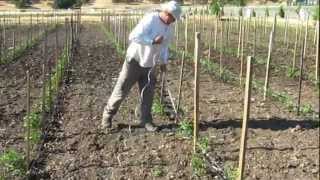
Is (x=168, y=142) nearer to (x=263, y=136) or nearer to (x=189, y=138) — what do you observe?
(x=189, y=138)

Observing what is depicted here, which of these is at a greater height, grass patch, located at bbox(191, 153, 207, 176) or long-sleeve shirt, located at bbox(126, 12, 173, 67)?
long-sleeve shirt, located at bbox(126, 12, 173, 67)

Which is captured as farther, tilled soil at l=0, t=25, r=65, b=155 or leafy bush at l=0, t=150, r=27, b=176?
tilled soil at l=0, t=25, r=65, b=155

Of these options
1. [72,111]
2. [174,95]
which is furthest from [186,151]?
[174,95]

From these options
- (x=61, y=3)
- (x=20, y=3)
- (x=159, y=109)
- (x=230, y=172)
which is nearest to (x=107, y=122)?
(x=159, y=109)

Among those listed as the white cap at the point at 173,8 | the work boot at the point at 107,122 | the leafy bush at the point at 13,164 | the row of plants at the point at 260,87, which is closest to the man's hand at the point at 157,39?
the white cap at the point at 173,8

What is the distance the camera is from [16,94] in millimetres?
10430

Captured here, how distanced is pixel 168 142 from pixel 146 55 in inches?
41.8

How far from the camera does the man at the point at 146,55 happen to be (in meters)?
7.20

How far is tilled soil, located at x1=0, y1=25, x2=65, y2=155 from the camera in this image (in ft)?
23.8

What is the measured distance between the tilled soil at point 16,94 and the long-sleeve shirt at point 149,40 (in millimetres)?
1613

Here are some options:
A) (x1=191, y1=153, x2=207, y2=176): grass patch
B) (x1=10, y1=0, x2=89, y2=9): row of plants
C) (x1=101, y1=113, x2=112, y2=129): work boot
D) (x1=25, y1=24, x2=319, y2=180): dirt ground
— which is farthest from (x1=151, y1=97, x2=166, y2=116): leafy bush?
(x1=10, y1=0, x2=89, y2=9): row of plants

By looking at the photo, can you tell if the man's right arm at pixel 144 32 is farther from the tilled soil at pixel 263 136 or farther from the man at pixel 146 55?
the tilled soil at pixel 263 136

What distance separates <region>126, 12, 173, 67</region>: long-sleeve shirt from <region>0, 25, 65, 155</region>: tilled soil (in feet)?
5.29

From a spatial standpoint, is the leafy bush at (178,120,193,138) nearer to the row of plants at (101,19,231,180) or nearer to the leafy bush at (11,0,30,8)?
the row of plants at (101,19,231,180)
